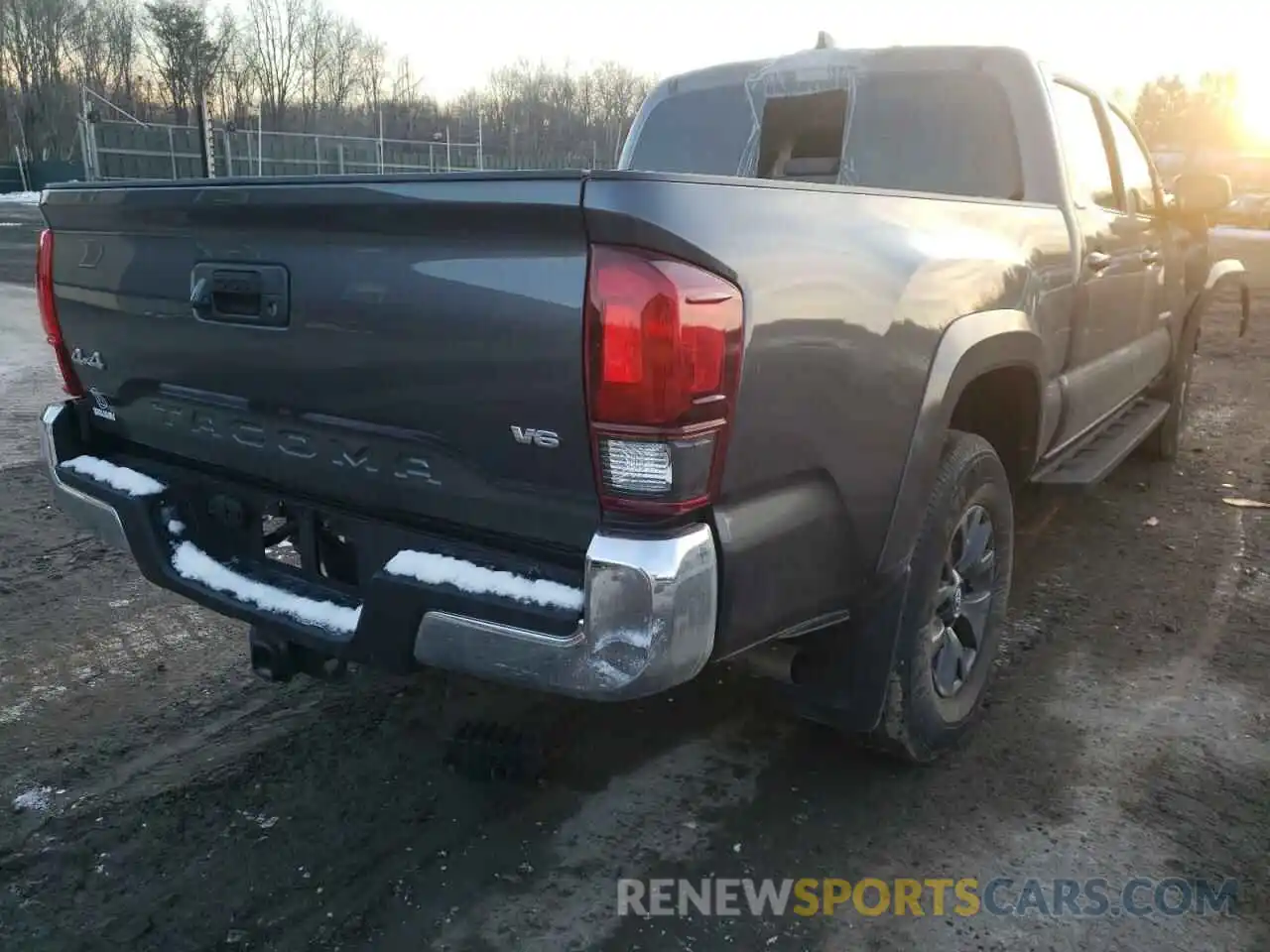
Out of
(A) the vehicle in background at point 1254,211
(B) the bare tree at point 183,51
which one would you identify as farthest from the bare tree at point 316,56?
(A) the vehicle in background at point 1254,211

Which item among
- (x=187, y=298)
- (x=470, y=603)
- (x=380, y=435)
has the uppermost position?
(x=187, y=298)

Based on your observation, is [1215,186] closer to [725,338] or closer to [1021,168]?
[1021,168]

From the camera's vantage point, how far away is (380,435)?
7.43ft

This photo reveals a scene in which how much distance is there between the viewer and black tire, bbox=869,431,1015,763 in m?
2.68

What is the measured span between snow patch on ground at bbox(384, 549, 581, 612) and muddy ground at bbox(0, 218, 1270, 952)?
82 centimetres

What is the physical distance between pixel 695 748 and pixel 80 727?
1884mm

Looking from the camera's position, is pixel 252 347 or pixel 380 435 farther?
pixel 252 347

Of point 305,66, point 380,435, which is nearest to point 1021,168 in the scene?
point 380,435

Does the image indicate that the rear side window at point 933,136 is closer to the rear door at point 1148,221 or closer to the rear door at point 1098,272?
the rear door at point 1098,272

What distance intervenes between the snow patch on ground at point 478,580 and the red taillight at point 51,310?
4.75 ft

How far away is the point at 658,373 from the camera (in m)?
1.85

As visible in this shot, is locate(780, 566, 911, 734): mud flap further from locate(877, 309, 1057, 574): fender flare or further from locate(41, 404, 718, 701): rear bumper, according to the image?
locate(41, 404, 718, 701): rear bumper

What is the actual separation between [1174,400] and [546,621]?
217 inches

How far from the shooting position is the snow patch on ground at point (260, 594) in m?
2.36
